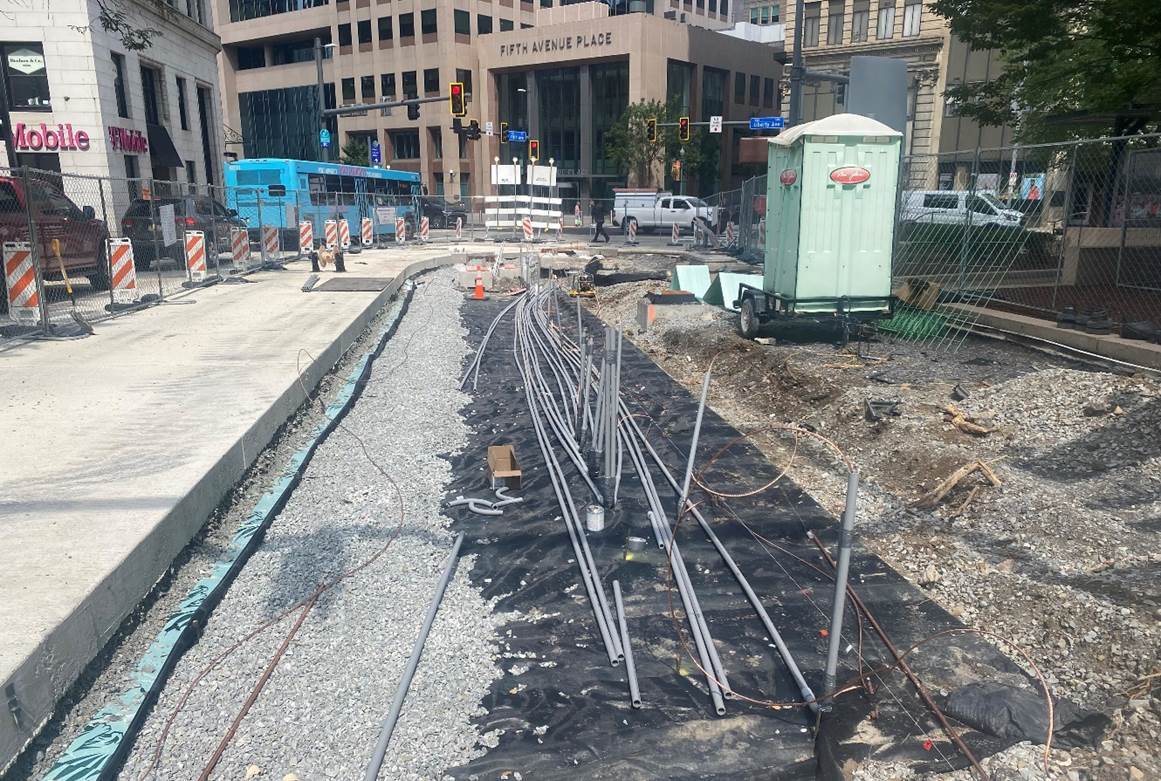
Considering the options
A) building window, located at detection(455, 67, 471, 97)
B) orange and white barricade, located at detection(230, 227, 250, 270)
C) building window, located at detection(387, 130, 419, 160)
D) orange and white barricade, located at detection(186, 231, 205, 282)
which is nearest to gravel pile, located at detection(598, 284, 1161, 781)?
orange and white barricade, located at detection(186, 231, 205, 282)

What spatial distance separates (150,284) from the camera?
55.3ft

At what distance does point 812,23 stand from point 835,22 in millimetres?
1369

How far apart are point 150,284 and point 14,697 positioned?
1542 centimetres

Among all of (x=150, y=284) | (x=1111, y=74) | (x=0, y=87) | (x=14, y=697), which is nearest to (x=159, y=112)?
(x=0, y=87)

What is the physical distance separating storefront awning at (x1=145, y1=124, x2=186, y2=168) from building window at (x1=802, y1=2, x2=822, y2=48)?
34560 mm

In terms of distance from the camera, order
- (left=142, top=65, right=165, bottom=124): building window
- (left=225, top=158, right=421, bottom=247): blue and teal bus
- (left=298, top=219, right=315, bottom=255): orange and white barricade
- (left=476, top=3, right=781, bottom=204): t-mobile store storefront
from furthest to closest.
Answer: (left=476, top=3, right=781, bottom=204): t-mobile store storefront
(left=142, top=65, right=165, bottom=124): building window
(left=225, top=158, right=421, bottom=247): blue and teal bus
(left=298, top=219, right=315, bottom=255): orange and white barricade

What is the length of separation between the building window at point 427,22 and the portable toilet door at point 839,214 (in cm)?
6261

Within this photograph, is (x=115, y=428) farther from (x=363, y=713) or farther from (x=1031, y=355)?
(x=1031, y=355)

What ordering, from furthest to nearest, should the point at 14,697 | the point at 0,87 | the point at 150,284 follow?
the point at 0,87
the point at 150,284
the point at 14,697

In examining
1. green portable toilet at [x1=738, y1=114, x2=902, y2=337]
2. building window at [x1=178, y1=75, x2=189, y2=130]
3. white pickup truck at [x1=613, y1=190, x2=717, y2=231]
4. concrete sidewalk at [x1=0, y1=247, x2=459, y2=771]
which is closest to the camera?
concrete sidewalk at [x1=0, y1=247, x2=459, y2=771]

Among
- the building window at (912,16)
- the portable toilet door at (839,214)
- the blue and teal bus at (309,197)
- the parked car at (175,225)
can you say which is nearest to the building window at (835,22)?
the building window at (912,16)

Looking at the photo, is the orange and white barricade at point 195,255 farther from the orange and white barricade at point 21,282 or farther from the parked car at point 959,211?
the parked car at point 959,211

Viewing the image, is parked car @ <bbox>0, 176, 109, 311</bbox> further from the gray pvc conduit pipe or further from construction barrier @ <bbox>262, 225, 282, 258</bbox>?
the gray pvc conduit pipe

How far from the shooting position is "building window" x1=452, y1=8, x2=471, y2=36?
66.6 m
